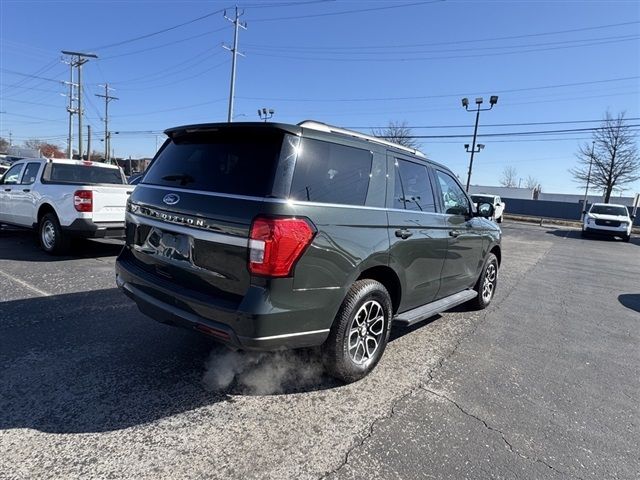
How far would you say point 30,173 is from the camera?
833 centimetres

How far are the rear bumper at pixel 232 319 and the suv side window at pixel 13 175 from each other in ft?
24.0

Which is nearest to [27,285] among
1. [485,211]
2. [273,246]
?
[273,246]

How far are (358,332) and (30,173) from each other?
8049mm

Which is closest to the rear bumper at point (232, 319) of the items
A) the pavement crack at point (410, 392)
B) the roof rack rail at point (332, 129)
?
the pavement crack at point (410, 392)

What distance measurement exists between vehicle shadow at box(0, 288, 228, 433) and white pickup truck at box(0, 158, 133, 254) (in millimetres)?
2726

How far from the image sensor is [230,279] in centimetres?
279

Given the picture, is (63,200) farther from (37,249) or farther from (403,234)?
(403,234)

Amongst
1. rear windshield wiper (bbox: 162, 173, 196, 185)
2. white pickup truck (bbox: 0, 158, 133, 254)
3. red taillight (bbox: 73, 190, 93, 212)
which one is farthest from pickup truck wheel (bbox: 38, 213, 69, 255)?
rear windshield wiper (bbox: 162, 173, 196, 185)

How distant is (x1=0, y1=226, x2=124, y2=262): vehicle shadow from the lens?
294 inches

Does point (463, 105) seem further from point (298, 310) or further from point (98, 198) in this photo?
point (298, 310)

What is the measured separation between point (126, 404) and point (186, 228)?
128cm

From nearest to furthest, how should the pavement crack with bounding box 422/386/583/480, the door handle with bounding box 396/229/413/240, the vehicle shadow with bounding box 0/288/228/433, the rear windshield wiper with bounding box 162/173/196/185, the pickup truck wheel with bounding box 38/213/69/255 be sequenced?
the pavement crack with bounding box 422/386/583/480 < the vehicle shadow with bounding box 0/288/228/433 < the rear windshield wiper with bounding box 162/173/196/185 < the door handle with bounding box 396/229/413/240 < the pickup truck wheel with bounding box 38/213/69/255

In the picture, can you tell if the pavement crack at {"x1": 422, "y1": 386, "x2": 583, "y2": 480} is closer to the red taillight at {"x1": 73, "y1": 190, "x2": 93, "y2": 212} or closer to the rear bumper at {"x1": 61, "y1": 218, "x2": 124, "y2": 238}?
the rear bumper at {"x1": 61, "y1": 218, "x2": 124, "y2": 238}

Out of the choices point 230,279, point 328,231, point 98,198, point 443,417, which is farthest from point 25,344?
point 98,198
